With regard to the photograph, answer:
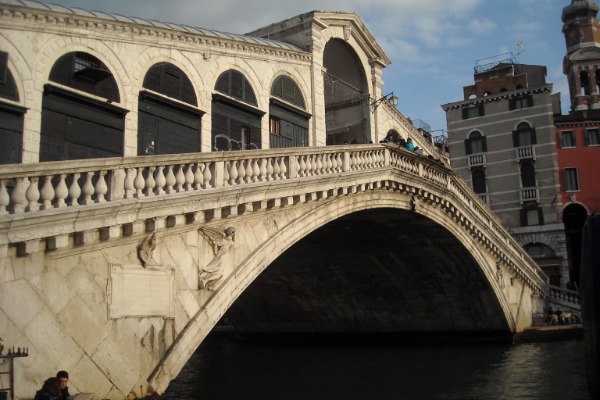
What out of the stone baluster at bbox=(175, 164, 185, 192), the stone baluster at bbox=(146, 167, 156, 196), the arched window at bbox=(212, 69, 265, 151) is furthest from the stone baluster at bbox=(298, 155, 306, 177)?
the stone baluster at bbox=(146, 167, 156, 196)

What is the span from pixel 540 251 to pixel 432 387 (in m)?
21.6

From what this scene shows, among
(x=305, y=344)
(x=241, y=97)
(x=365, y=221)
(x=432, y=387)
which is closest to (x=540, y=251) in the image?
(x=305, y=344)

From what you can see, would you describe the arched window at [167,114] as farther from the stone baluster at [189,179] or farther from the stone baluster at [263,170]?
the stone baluster at [189,179]

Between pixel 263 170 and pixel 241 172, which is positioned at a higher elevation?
pixel 263 170

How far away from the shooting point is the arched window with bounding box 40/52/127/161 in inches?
411

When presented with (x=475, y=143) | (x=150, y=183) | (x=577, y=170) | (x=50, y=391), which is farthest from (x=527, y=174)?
(x=50, y=391)

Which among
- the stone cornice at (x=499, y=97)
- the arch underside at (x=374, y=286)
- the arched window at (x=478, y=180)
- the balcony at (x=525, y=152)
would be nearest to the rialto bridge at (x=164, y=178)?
the arch underside at (x=374, y=286)

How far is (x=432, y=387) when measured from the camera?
48.0ft

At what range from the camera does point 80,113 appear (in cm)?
1092

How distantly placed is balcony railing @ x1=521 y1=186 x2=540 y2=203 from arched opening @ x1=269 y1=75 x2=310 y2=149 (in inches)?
823

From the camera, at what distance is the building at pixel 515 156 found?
33.4 metres

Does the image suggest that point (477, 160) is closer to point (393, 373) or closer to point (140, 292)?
point (393, 373)

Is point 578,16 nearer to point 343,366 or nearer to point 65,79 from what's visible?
point 343,366

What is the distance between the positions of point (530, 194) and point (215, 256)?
1084 inches
